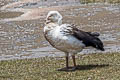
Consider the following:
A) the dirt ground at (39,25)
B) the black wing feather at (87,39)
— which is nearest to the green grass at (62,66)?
the black wing feather at (87,39)

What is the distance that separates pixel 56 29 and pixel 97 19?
603 inches

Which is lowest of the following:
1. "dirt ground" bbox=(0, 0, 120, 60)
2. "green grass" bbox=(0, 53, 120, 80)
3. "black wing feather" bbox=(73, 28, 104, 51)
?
"dirt ground" bbox=(0, 0, 120, 60)

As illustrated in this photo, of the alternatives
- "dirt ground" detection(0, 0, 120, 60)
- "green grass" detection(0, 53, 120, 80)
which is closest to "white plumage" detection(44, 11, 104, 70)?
"green grass" detection(0, 53, 120, 80)

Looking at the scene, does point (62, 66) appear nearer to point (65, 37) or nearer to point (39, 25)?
point (65, 37)

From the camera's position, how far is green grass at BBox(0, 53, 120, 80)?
9992mm

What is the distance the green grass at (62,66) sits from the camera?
9992mm

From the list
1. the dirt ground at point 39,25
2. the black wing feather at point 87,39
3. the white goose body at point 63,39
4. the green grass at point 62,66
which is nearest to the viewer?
the green grass at point 62,66

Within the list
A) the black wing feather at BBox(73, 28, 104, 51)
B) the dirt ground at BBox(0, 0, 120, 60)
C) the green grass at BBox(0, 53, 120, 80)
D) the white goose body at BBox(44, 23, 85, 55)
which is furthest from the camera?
the dirt ground at BBox(0, 0, 120, 60)

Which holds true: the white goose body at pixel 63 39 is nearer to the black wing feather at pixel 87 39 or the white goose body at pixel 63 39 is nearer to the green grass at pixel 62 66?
the black wing feather at pixel 87 39

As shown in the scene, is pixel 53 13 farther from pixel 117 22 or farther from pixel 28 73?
pixel 117 22

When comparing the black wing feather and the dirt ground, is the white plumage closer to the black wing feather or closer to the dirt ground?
the black wing feather

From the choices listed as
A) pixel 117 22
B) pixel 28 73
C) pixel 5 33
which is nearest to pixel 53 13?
pixel 28 73

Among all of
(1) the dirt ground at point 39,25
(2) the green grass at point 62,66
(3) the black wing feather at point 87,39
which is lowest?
(1) the dirt ground at point 39,25

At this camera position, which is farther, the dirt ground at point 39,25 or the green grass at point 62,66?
the dirt ground at point 39,25
